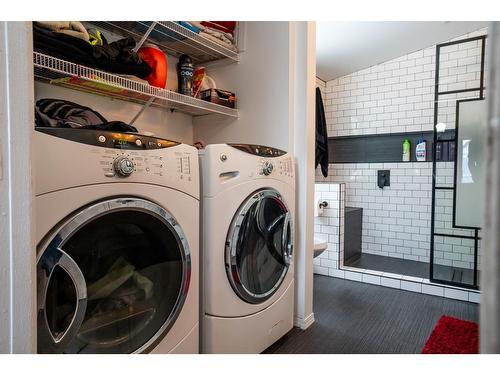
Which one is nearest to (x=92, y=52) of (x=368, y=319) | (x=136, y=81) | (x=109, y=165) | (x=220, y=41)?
(x=136, y=81)

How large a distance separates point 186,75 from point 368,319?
192 cm

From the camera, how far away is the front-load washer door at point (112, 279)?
76cm

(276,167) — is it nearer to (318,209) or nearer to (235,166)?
(235,166)

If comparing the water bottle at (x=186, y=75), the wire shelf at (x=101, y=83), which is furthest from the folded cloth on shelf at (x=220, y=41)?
the wire shelf at (x=101, y=83)

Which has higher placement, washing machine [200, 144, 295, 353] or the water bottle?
the water bottle

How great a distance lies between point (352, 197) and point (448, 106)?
1.38m

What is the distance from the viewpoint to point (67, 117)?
4.09 ft

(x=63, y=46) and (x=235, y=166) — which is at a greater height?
(x=63, y=46)

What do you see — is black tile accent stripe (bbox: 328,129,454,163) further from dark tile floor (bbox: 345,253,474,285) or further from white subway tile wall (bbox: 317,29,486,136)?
dark tile floor (bbox: 345,253,474,285)

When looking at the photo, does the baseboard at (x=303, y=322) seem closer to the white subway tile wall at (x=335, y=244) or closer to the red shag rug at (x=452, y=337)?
the red shag rug at (x=452, y=337)

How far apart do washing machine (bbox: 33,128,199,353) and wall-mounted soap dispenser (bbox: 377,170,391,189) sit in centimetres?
270

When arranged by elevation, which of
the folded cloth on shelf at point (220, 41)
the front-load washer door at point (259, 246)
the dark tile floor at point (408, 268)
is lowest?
the dark tile floor at point (408, 268)

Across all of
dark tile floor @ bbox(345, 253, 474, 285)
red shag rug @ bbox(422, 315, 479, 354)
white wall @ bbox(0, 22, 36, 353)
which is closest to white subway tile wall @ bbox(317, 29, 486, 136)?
dark tile floor @ bbox(345, 253, 474, 285)

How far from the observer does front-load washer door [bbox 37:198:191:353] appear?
2.48 feet
